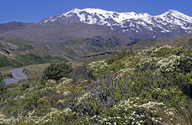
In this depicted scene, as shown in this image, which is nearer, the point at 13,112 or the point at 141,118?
the point at 141,118

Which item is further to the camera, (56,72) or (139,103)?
(56,72)

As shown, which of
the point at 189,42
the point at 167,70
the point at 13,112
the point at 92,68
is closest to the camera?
the point at 167,70

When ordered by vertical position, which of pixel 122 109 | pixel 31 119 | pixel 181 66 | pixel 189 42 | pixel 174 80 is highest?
pixel 189 42

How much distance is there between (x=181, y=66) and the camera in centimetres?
860

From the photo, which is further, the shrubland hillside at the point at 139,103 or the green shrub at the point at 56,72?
the green shrub at the point at 56,72

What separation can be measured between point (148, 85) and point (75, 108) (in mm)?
3294

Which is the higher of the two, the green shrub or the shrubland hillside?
the green shrub

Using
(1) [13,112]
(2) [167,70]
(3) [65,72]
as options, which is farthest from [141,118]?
(3) [65,72]

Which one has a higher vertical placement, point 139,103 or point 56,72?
point 56,72

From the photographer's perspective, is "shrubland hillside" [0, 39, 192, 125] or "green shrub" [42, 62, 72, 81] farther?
"green shrub" [42, 62, 72, 81]

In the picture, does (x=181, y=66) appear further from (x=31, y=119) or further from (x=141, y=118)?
(x=31, y=119)

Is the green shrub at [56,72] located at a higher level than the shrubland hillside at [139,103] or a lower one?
higher

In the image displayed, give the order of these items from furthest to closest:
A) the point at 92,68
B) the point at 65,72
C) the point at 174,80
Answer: the point at 65,72, the point at 92,68, the point at 174,80

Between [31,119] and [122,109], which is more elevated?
[122,109]
